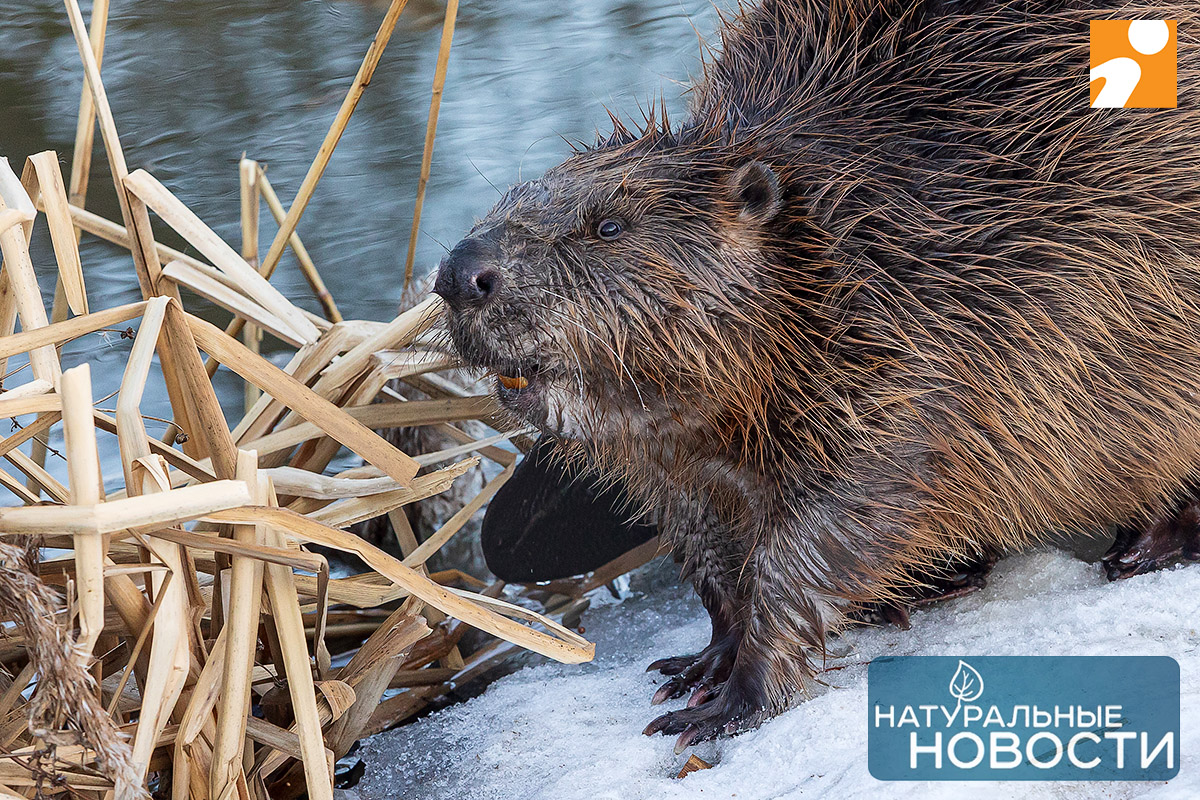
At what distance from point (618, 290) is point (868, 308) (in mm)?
488

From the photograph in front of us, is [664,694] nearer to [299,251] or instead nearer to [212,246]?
[212,246]

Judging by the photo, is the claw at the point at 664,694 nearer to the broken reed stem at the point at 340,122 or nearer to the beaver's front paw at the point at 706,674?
the beaver's front paw at the point at 706,674

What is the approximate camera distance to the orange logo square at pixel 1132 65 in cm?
242

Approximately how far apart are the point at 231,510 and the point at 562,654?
63 centimetres

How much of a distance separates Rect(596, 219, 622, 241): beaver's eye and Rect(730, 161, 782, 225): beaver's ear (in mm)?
226

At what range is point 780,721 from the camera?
7.52 feet

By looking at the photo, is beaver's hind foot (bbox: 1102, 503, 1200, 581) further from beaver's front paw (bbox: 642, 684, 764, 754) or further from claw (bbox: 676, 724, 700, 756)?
claw (bbox: 676, 724, 700, 756)

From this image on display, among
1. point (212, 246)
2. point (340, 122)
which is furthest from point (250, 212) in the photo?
point (212, 246)

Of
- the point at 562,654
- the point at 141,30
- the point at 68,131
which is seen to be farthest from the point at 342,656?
the point at 141,30

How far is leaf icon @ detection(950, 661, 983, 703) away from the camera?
220cm

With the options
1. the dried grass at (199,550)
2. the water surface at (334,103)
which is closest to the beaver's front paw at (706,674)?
the dried grass at (199,550)

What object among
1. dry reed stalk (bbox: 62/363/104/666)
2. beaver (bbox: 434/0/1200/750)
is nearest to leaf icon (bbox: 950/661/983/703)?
beaver (bbox: 434/0/1200/750)

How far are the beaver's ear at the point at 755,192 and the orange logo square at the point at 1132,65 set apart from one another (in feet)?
2.29

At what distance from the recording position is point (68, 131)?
18.7 feet
